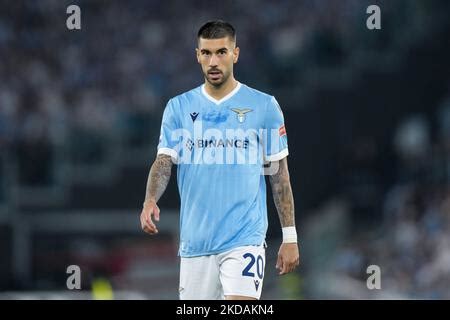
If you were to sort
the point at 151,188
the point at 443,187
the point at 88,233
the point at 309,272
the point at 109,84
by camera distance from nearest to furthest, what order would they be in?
the point at 151,188 < the point at 443,187 < the point at 309,272 < the point at 88,233 < the point at 109,84

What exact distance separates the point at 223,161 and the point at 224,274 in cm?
80

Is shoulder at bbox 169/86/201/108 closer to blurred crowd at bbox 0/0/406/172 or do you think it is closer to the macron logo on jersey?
the macron logo on jersey

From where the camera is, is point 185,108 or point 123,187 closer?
point 185,108

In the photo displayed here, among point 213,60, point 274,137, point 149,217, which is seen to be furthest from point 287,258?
point 213,60

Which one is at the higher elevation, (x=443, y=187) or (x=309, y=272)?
(x=443, y=187)

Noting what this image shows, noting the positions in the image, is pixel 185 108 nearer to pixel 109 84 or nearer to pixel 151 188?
pixel 151 188

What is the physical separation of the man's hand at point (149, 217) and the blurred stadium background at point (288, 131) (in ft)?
34.9

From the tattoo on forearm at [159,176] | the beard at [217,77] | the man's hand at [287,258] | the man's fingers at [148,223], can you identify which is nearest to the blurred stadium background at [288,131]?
the man's hand at [287,258]

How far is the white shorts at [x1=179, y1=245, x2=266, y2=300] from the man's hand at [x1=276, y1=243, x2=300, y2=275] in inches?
5.6

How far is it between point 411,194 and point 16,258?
691 cm

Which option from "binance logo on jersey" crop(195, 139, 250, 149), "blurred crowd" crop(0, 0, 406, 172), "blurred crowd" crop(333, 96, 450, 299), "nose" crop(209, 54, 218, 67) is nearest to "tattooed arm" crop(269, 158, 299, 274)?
"binance logo on jersey" crop(195, 139, 250, 149)

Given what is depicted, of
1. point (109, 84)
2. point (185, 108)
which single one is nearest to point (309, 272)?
point (109, 84)

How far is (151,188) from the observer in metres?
9.52

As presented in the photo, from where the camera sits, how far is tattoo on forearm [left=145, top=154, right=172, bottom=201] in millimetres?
9516
